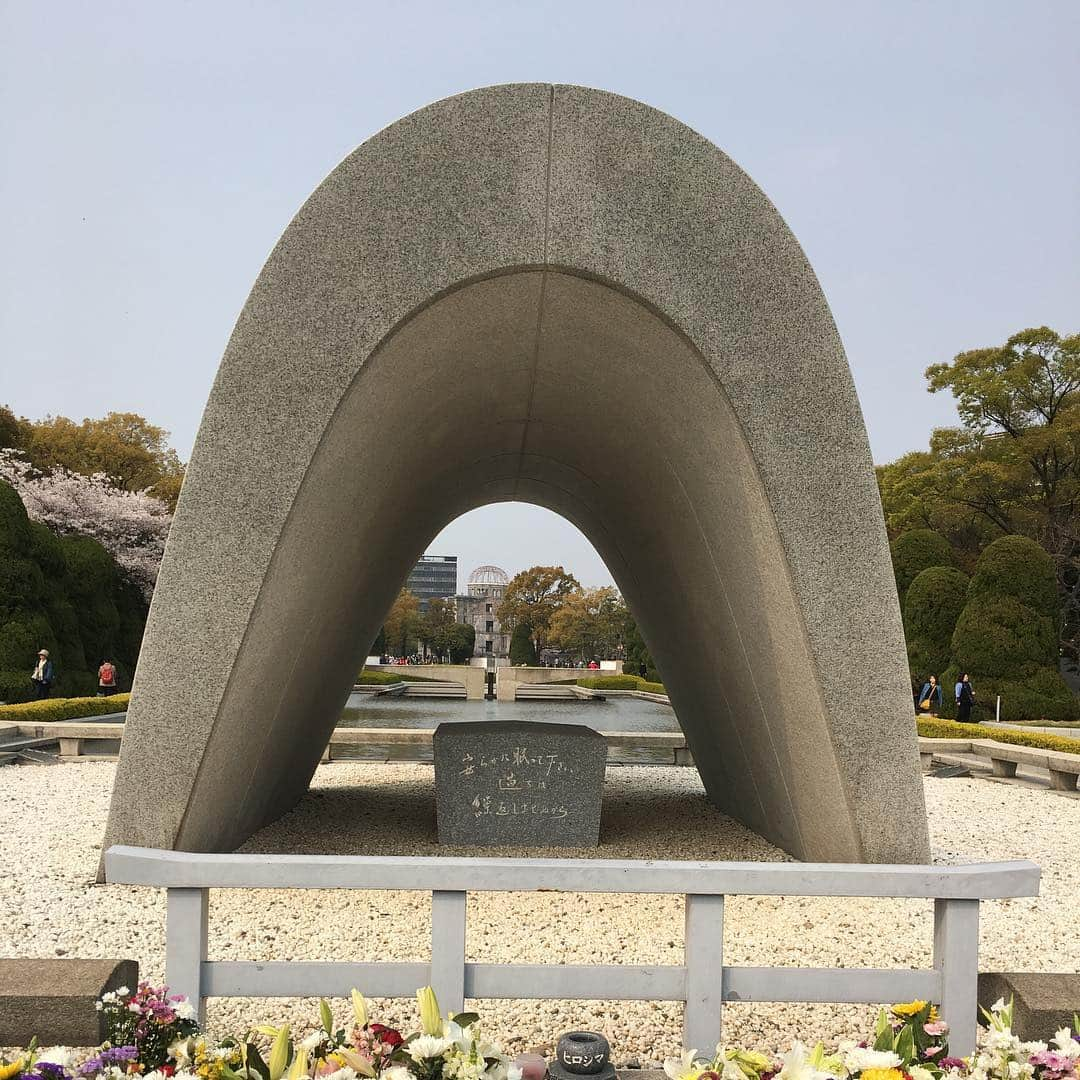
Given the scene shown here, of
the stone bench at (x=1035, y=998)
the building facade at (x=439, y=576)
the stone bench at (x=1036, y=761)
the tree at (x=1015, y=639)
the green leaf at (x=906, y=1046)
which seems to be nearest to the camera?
the green leaf at (x=906, y=1046)

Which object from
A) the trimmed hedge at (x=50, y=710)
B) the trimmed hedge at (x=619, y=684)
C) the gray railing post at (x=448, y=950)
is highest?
the gray railing post at (x=448, y=950)

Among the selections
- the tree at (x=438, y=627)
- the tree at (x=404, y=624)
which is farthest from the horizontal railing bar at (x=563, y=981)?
the tree at (x=438, y=627)

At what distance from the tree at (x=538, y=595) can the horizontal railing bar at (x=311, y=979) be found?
56540mm

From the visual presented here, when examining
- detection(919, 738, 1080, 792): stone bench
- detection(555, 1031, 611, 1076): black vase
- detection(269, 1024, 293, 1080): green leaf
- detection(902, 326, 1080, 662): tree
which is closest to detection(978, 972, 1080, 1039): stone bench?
detection(555, 1031, 611, 1076): black vase

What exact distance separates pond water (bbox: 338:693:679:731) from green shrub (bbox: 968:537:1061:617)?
26.4ft

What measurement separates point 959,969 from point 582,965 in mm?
1121

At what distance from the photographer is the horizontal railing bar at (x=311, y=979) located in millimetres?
2836

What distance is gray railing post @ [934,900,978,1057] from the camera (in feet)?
9.73

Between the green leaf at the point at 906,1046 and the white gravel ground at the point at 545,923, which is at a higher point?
the green leaf at the point at 906,1046

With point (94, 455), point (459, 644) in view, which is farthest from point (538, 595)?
point (94, 455)

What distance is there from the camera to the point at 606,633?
5756 cm

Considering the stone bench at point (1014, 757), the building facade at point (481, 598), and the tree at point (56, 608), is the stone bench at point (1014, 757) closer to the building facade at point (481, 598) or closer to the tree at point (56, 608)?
the tree at point (56, 608)

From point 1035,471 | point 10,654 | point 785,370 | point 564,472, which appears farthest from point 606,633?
point 785,370

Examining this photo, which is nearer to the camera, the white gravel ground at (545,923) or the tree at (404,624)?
the white gravel ground at (545,923)
